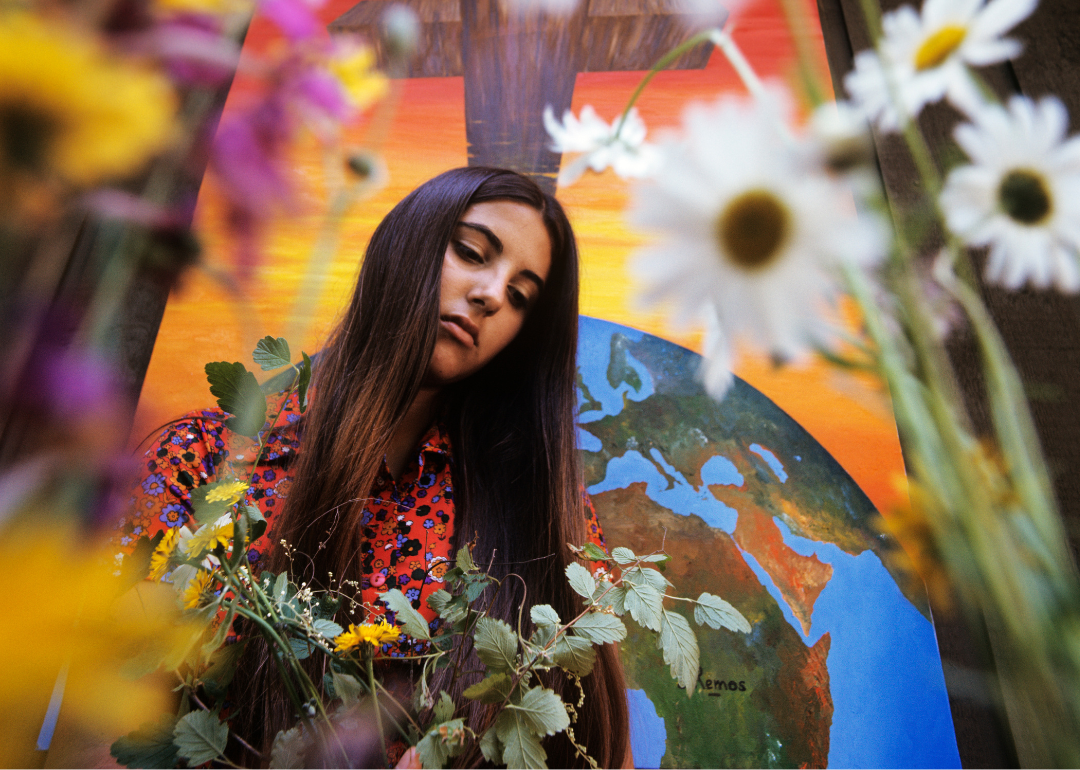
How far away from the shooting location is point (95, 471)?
14 cm

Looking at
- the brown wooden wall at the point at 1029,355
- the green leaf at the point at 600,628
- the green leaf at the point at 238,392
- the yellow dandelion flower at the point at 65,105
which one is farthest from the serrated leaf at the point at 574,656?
the brown wooden wall at the point at 1029,355

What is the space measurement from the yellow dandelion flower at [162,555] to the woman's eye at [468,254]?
14.9 inches

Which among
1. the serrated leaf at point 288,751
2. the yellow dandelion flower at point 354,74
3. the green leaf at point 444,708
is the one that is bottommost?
the serrated leaf at point 288,751

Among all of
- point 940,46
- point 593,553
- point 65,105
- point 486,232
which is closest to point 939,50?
point 940,46

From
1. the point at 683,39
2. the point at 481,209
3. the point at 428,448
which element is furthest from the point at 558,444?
the point at 683,39

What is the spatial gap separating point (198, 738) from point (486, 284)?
1.42 ft

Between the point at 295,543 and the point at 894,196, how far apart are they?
0.79 meters

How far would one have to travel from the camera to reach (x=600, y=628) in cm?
37

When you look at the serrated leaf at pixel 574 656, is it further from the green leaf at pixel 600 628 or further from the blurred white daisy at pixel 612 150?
the blurred white daisy at pixel 612 150

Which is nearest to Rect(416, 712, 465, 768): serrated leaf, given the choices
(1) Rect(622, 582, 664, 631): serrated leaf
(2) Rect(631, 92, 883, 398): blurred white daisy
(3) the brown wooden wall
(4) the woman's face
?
(1) Rect(622, 582, 664, 631): serrated leaf

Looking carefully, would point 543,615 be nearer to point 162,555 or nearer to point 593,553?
point 593,553

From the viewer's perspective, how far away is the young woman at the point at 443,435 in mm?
591

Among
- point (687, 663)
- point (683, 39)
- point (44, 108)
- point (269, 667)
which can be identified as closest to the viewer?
point (44, 108)

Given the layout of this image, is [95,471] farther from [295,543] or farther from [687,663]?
[295,543]
